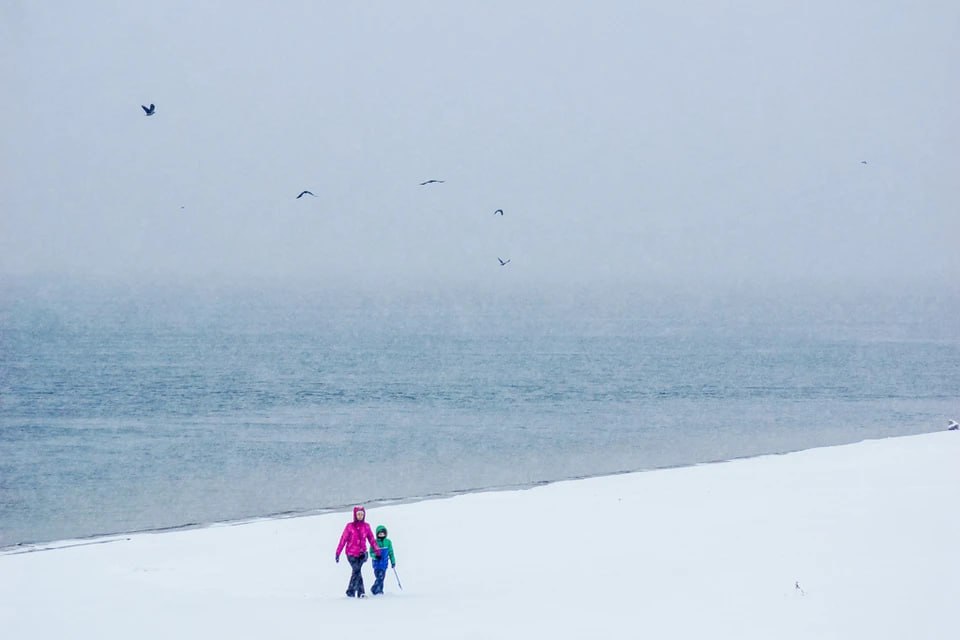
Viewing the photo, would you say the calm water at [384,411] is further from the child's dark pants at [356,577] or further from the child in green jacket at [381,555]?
the child in green jacket at [381,555]

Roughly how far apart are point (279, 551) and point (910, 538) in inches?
444

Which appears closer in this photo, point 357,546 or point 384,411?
point 357,546

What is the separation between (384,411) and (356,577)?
2257 inches

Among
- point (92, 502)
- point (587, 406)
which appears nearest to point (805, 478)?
point (92, 502)

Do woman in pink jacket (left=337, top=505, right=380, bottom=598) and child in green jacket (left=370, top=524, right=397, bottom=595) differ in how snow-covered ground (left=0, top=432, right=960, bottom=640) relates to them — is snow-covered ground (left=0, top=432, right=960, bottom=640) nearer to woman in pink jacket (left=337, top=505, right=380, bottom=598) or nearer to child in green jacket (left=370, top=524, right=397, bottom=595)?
woman in pink jacket (left=337, top=505, right=380, bottom=598)

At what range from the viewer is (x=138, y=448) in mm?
56281

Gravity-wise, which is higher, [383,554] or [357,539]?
[357,539]

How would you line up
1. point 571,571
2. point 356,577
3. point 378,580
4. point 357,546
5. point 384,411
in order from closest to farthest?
point 357,546
point 356,577
point 378,580
point 571,571
point 384,411

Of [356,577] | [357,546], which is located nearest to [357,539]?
[357,546]

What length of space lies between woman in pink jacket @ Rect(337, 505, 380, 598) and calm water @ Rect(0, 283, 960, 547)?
23134 millimetres

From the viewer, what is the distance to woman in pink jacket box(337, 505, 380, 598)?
1633cm

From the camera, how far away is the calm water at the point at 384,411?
46094 mm

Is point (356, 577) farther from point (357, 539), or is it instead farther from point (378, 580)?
point (357, 539)

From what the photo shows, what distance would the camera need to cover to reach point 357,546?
1634cm
